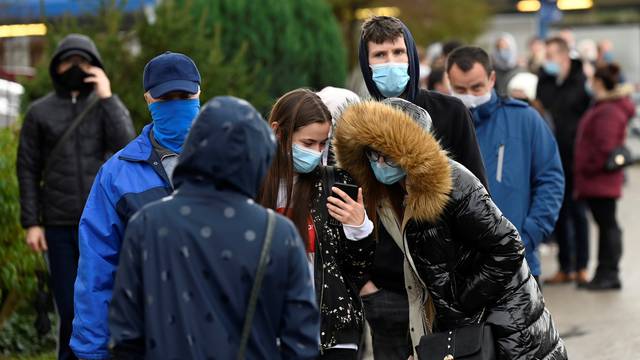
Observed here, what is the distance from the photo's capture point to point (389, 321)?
4941 millimetres

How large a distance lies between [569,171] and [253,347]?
8.99m

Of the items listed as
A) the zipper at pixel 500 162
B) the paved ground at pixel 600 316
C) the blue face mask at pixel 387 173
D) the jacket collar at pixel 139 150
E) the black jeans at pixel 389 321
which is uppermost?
the jacket collar at pixel 139 150

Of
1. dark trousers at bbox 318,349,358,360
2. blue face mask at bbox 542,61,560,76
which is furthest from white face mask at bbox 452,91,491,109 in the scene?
blue face mask at bbox 542,61,560,76

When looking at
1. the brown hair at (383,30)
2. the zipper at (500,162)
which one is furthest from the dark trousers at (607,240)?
the brown hair at (383,30)

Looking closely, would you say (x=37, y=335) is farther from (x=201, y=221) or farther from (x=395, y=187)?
(x=201, y=221)

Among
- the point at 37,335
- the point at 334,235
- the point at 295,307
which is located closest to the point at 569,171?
the point at 37,335

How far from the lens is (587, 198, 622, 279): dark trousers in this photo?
418 inches

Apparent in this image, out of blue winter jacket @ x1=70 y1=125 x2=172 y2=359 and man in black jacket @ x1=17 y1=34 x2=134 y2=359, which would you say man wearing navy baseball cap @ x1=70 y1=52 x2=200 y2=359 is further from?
man in black jacket @ x1=17 y1=34 x2=134 y2=359

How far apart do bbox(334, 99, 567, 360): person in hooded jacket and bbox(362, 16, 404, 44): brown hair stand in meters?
0.97

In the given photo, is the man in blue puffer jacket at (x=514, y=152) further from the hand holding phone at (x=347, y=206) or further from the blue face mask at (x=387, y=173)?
the hand holding phone at (x=347, y=206)

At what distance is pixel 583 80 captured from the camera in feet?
39.8

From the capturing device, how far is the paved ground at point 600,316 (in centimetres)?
805

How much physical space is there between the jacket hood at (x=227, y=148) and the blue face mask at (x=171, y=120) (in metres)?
1.06

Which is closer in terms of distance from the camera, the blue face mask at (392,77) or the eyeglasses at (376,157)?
the eyeglasses at (376,157)
